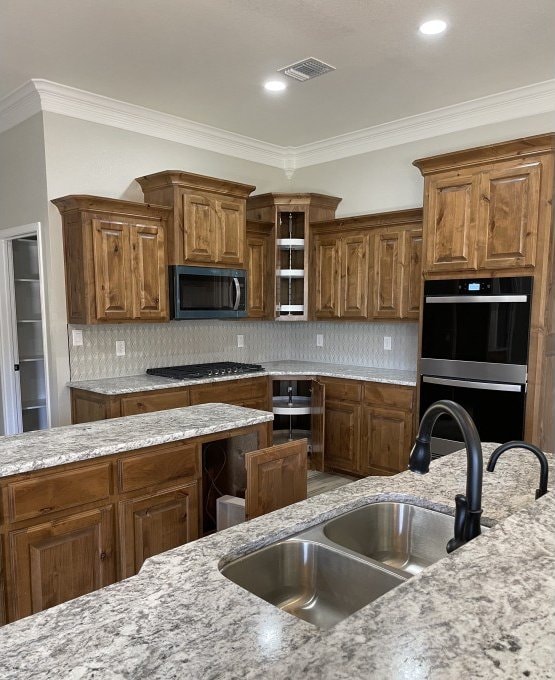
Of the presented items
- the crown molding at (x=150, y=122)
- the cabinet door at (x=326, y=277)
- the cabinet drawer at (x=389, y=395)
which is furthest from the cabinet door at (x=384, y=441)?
the crown molding at (x=150, y=122)

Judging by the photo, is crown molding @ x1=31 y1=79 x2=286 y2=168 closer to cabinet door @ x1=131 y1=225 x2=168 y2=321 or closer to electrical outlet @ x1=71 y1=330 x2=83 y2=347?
cabinet door @ x1=131 y1=225 x2=168 y2=321

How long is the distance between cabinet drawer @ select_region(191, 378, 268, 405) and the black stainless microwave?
595 millimetres

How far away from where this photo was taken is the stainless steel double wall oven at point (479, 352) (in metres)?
3.26

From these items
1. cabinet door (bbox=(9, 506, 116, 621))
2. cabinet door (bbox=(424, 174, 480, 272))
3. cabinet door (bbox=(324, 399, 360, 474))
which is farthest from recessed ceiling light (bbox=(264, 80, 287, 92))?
cabinet door (bbox=(9, 506, 116, 621))

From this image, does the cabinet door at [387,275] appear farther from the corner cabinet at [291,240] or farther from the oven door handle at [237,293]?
the oven door handle at [237,293]

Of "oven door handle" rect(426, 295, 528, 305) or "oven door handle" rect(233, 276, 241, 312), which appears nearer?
"oven door handle" rect(426, 295, 528, 305)

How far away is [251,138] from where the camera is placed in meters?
4.94

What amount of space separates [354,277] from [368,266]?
6.8 inches

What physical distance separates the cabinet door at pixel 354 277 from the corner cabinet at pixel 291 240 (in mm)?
391

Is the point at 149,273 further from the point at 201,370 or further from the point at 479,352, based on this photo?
the point at 479,352

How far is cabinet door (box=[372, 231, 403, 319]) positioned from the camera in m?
4.27

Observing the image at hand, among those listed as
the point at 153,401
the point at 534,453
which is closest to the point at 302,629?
the point at 534,453

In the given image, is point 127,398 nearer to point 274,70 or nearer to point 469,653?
point 274,70

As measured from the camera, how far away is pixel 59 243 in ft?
12.6
